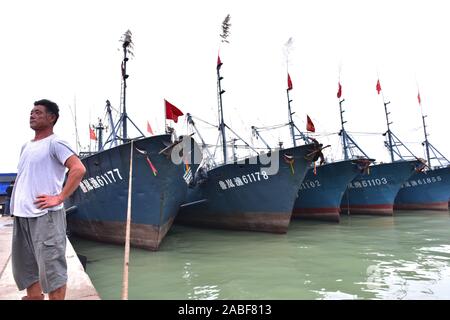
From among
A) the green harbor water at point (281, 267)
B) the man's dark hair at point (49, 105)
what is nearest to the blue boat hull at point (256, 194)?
the green harbor water at point (281, 267)

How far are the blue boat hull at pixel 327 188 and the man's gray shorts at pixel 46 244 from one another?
1388 centimetres

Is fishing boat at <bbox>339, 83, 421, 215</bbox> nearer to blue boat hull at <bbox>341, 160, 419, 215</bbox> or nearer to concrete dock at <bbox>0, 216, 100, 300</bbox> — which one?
blue boat hull at <bbox>341, 160, 419, 215</bbox>

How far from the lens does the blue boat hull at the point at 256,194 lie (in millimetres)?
11078

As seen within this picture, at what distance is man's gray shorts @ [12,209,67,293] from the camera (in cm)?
216

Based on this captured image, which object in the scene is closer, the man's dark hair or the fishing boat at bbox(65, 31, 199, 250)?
the man's dark hair

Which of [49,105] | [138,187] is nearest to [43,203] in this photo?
[49,105]

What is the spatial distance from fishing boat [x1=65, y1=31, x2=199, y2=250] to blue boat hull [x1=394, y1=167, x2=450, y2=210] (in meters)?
18.9

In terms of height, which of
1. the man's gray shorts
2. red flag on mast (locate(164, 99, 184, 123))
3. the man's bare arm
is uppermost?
red flag on mast (locate(164, 99, 184, 123))

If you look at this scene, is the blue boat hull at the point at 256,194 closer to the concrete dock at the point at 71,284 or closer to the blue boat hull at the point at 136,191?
the blue boat hull at the point at 136,191

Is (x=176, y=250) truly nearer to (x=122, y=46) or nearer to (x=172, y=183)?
(x=172, y=183)

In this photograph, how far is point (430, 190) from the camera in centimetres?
2133

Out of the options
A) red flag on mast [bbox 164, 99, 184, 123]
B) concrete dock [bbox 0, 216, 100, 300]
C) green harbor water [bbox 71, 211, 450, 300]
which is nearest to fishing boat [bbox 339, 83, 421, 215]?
green harbor water [bbox 71, 211, 450, 300]
